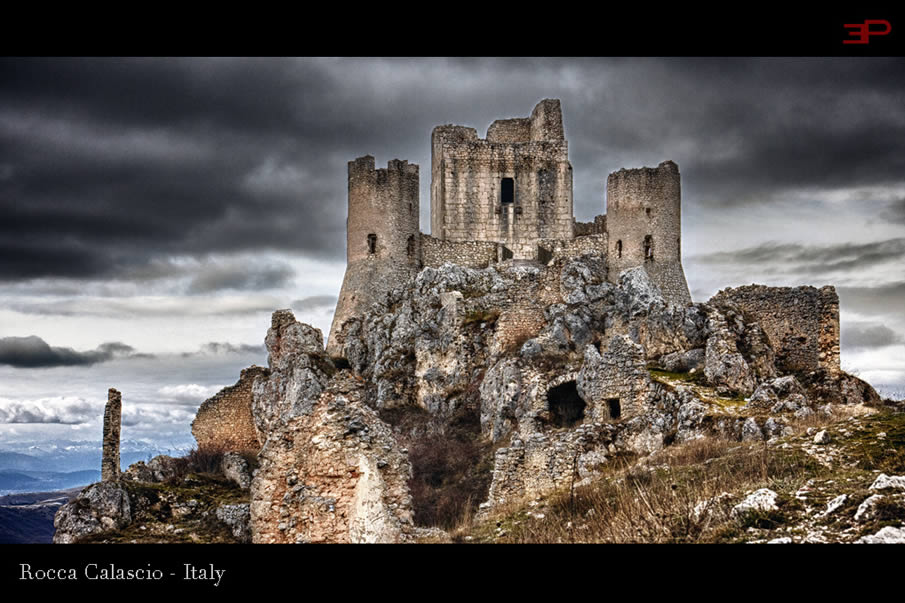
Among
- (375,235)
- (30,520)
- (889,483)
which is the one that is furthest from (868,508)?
(375,235)

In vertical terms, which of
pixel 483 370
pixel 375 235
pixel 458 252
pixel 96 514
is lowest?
pixel 96 514

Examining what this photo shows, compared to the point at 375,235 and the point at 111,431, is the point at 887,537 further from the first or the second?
the point at 375,235

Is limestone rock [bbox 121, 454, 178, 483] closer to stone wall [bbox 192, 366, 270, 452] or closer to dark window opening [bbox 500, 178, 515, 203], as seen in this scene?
stone wall [bbox 192, 366, 270, 452]

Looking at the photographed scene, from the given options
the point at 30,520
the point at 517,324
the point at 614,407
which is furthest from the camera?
the point at 517,324

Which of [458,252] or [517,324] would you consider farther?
[458,252]

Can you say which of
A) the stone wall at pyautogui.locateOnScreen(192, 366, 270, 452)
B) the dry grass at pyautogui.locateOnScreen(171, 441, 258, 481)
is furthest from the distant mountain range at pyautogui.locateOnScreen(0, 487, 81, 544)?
the stone wall at pyautogui.locateOnScreen(192, 366, 270, 452)

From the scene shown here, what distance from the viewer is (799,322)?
70.9 feet

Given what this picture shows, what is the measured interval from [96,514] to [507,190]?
28.8 meters

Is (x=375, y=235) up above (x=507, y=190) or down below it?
below

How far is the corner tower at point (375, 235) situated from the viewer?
38.6 meters

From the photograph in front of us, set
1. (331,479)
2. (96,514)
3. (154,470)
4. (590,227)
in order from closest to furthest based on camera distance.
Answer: (331,479) < (96,514) < (154,470) < (590,227)

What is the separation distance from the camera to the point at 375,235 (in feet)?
128

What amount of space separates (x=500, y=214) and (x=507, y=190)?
1.27 meters

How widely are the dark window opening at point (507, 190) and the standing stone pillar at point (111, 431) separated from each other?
77.5 feet
